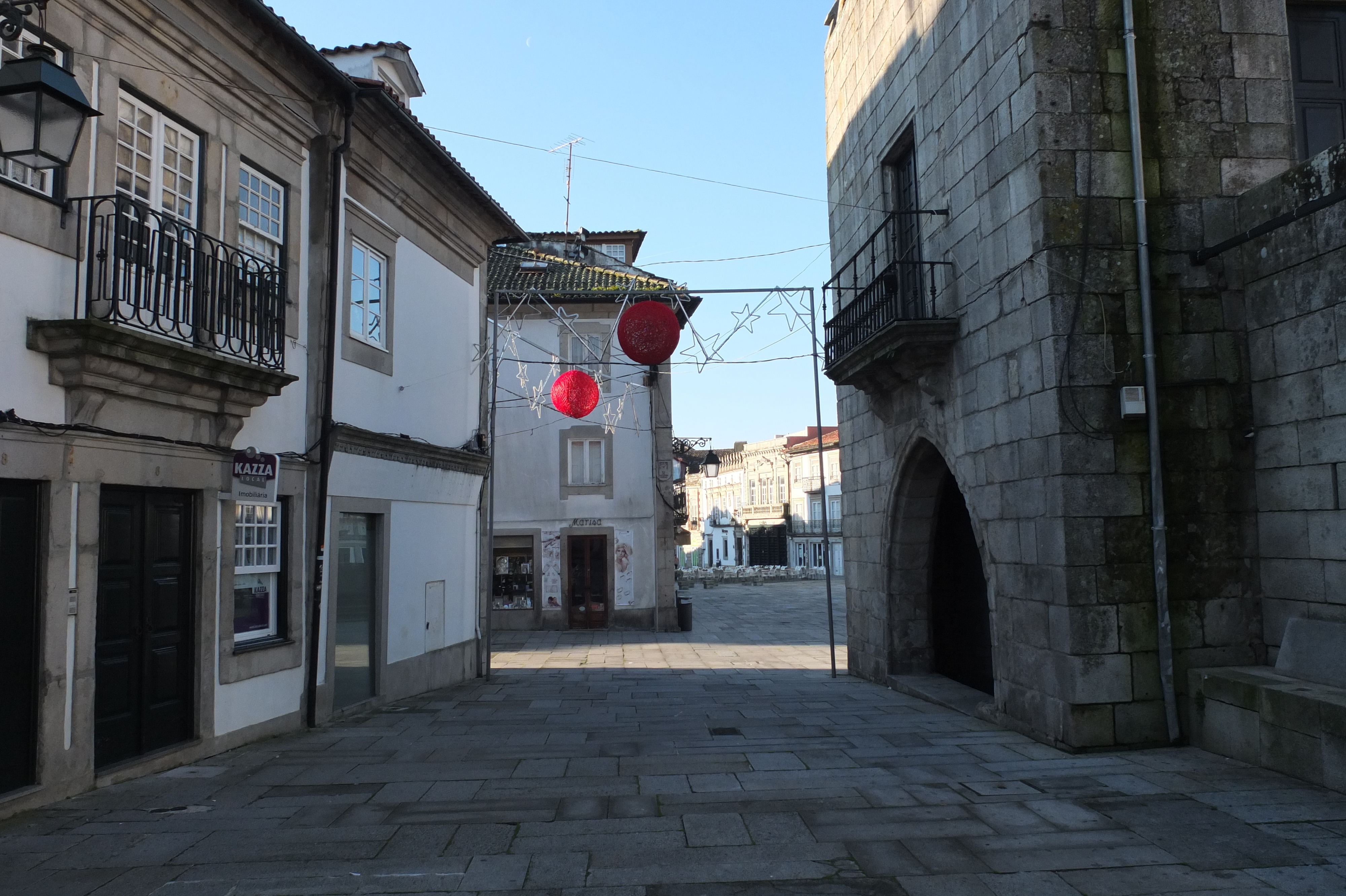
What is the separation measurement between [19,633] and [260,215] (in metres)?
4.43

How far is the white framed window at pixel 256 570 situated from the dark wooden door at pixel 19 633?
217 centimetres

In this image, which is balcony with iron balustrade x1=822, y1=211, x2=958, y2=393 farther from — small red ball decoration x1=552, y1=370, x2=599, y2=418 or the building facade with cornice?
the building facade with cornice

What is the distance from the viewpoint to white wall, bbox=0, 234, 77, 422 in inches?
246

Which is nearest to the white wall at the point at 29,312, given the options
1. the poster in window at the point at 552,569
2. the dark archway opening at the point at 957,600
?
the dark archway opening at the point at 957,600

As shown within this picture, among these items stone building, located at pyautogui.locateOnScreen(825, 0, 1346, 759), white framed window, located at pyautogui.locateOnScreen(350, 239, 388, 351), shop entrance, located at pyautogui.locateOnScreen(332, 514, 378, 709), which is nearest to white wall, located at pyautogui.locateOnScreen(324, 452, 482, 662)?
shop entrance, located at pyautogui.locateOnScreen(332, 514, 378, 709)

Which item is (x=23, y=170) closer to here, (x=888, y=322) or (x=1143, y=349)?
(x=888, y=322)

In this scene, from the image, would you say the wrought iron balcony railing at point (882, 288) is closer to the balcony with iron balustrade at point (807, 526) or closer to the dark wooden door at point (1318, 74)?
the dark wooden door at point (1318, 74)

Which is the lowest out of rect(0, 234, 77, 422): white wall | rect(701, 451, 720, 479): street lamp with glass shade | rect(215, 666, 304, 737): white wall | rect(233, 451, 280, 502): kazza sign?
rect(215, 666, 304, 737): white wall

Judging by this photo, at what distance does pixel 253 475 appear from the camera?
8.51m

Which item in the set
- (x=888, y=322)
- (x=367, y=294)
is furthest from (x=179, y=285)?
(x=888, y=322)

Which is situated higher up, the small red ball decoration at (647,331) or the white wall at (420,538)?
the small red ball decoration at (647,331)

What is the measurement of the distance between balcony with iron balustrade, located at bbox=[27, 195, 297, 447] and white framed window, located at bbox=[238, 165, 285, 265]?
1.31ft

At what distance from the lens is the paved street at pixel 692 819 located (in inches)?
188

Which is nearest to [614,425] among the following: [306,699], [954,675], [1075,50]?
[954,675]
